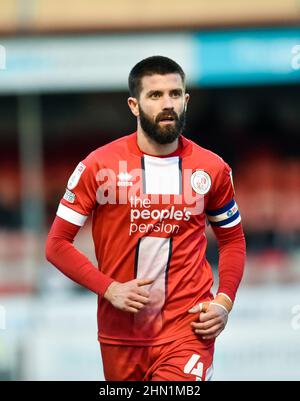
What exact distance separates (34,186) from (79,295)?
1.80 m

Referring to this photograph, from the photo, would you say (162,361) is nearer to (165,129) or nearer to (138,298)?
(138,298)

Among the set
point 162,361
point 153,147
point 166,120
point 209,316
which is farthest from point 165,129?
point 162,361

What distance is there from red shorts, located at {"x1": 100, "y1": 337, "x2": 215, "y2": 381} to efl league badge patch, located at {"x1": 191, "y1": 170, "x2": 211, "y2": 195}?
27.5 inches

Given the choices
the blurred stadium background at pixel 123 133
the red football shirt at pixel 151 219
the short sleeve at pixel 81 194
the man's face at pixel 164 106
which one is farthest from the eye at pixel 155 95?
the blurred stadium background at pixel 123 133

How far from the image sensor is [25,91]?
13.5 metres

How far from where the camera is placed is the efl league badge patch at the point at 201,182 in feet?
17.9

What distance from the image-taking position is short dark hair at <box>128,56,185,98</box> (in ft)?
17.7

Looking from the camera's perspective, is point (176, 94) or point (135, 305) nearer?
point (135, 305)

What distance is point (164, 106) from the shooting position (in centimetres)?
535

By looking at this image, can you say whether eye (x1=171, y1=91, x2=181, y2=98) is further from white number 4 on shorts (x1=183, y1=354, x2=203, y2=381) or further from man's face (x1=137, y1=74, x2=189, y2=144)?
white number 4 on shorts (x1=183, y1=354, x2=203, y2=381)

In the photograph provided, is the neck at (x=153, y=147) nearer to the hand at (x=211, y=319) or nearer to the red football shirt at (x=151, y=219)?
the red football shirt at (x=151, y=219)

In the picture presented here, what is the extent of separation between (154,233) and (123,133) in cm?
1032

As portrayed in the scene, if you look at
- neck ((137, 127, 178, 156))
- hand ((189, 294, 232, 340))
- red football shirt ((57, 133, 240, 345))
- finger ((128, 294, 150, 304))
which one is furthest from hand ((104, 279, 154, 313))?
neck ((137, 127, 178, 156))
